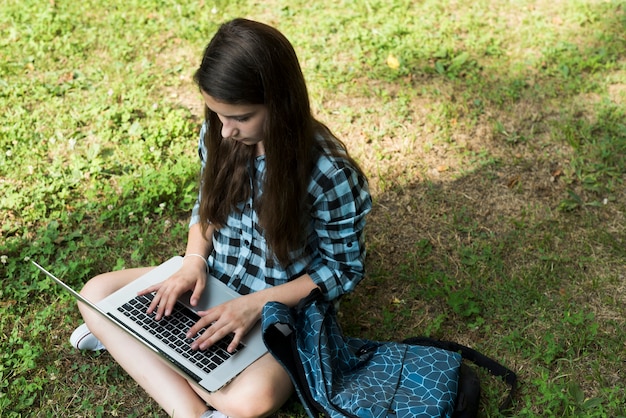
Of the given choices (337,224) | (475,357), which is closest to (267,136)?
(337,224)

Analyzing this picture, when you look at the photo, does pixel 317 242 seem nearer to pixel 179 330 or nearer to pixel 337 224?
pixel 337 224

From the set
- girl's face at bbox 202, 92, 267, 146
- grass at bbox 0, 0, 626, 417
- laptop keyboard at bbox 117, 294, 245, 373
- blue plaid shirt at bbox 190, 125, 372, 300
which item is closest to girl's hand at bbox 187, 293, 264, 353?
laptop keyboard at bbox 117, 294, 245, 373

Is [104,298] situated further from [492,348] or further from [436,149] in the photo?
[436,149]

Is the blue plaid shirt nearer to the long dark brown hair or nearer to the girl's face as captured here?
the long dark brown hair

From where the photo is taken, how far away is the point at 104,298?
2.73m

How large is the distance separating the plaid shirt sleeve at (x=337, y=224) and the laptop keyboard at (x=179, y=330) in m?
0.43

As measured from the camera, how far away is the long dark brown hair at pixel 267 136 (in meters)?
2.20

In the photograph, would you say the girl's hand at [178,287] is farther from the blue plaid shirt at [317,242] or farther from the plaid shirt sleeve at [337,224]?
the plaid shirt sleeve at [337,224]

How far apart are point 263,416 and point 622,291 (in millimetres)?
1736

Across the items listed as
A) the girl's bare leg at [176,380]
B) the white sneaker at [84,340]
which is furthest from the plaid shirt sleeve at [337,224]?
the white sneaker at [84,340]

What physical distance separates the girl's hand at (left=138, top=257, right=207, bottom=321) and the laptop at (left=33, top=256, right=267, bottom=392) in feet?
0.13

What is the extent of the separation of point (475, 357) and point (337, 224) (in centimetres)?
85

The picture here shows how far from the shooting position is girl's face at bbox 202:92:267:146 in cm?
226

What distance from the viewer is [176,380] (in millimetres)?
2635
